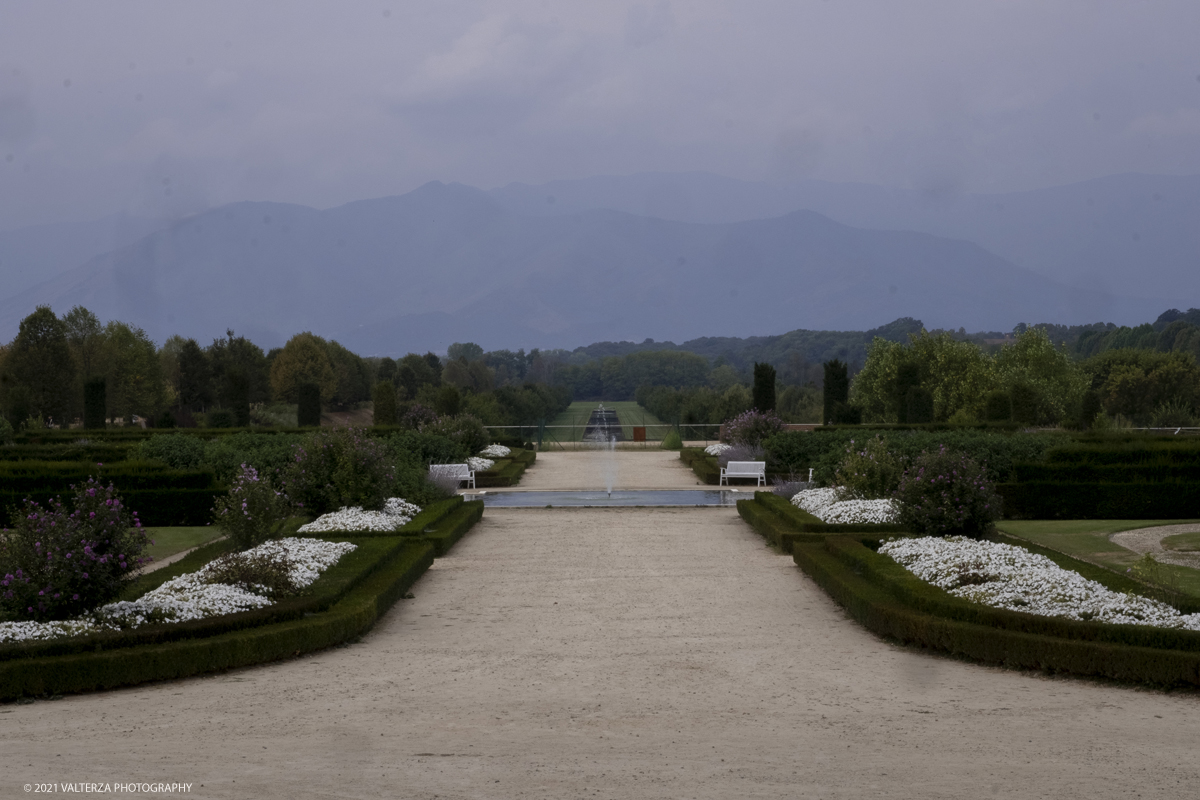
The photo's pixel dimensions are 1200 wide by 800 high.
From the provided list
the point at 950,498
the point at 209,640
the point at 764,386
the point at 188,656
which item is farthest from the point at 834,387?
the point at 188,656

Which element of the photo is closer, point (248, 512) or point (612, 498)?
point (248, 512)

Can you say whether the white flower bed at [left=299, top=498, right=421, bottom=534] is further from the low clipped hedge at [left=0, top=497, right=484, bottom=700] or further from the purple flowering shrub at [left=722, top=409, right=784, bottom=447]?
the purple flowering shrub at [left=722, top=409, right=784, bottom=447]

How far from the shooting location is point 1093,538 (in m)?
13.7

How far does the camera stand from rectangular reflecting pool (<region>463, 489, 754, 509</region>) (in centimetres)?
1889

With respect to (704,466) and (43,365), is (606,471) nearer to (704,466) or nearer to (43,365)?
(704,466)

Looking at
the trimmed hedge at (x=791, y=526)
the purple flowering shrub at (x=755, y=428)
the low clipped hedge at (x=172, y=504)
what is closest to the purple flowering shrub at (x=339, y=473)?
the low clipped hedge at (x=172, y=504)

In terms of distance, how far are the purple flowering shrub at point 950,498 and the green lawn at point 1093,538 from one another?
56.9 inches

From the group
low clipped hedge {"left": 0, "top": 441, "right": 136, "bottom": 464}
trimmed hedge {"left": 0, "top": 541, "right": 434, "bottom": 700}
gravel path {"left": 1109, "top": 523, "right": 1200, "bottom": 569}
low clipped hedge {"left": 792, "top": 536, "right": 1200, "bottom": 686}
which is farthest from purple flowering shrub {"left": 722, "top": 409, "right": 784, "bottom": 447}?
trimmed hedge {"left": 0, "top": 541, "right": 434, "bottom": 700}

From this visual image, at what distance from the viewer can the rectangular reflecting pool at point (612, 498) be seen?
18891 mm

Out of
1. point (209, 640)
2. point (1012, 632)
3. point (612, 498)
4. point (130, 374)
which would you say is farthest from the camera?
point (130, 374)

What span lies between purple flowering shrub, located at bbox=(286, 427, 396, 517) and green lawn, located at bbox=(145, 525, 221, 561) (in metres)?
1.50

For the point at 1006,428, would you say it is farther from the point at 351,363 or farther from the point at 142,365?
the point at 351,363

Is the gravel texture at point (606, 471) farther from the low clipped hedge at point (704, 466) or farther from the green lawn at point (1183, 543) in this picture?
the green lawn at point (1183, 543)

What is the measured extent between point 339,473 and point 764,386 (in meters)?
19.9
